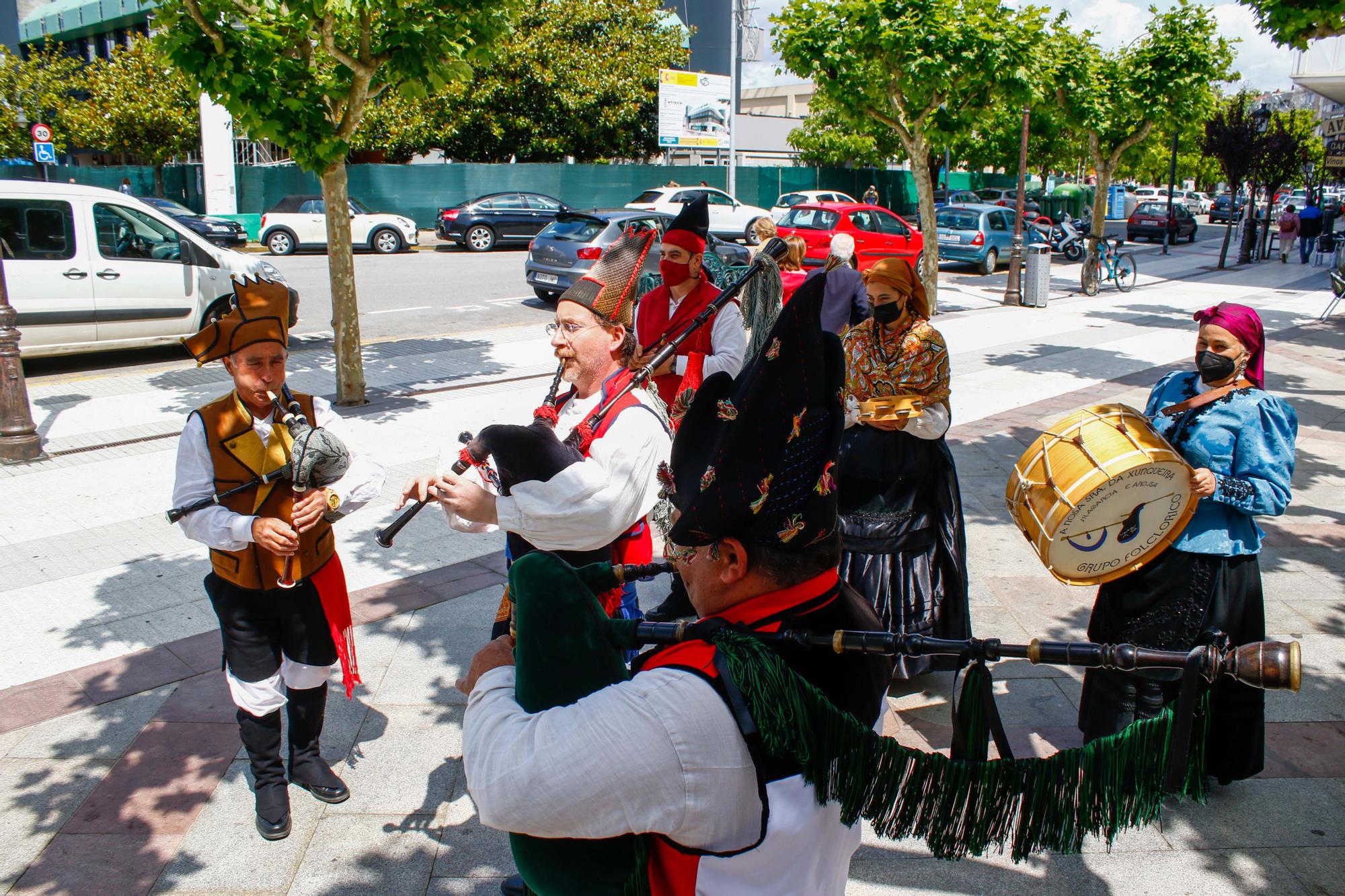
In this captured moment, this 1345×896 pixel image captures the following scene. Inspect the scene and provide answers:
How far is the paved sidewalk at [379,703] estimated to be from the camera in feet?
11.0

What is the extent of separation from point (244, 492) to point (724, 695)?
2.37 metres

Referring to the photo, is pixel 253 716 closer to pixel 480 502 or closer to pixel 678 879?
pixel 480 502

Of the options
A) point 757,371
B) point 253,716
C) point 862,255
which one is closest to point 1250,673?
point 757,371

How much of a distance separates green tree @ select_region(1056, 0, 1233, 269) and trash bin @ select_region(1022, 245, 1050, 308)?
73.6 inches

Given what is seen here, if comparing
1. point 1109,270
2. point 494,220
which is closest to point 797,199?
point 494,220

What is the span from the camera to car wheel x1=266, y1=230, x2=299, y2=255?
23.4m

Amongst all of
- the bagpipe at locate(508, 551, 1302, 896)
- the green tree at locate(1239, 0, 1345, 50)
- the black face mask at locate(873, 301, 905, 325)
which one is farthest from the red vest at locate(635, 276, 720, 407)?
the green tree at locate(1239, 0, 1345, 50)

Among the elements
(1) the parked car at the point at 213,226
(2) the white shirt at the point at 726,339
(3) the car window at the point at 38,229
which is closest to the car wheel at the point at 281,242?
(1) the parked car at the point at 213,226

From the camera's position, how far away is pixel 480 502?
9.32ft

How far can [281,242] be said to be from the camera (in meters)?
23.5

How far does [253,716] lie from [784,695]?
8.47ft

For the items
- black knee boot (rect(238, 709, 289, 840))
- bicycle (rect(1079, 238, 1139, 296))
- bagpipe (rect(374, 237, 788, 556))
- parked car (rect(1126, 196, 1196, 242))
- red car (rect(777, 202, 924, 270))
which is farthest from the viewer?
parked car (rect(1126, 196, 1196, 242))

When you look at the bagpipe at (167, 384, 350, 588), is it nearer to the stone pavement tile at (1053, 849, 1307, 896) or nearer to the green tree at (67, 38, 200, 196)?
the stone pavement tile at (1053, 849, 1307, 896)

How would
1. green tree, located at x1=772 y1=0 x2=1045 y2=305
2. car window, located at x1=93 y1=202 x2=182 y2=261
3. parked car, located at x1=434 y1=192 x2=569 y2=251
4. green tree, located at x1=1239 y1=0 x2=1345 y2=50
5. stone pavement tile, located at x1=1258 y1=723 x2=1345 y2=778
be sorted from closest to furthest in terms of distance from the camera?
stone pavement tile, located at x1=1258 y1=723 x2=1345 y2=778, green tree, located at x1=1239 y1=0 x2=1345 y2=50, car window, located at x1=93 y1=202 x2=182 y2=261, green tree, located at x1=772 y1=0 x2=1045 y2=305, parked car, located at x1=434 y1=192 x2=569 y2=251
